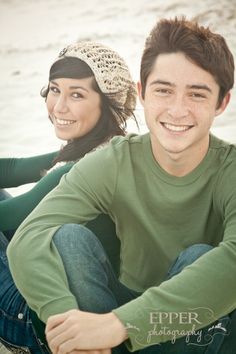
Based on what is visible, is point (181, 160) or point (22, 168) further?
point (22, 168)

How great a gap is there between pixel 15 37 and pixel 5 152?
43 centimetres

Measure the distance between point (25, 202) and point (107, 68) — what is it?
45 centimetres

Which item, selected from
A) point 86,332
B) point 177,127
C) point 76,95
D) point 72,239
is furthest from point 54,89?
point 86,332

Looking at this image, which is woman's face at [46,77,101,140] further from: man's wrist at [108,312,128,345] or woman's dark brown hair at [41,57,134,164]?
man's wrist at [108,312,128,345]

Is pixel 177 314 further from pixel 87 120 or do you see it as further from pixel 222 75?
pixel 87 120

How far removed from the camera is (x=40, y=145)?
5.99 feet

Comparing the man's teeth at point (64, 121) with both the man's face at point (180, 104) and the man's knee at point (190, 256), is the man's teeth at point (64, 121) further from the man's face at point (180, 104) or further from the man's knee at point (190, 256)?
the man's knee at point (190, 256)

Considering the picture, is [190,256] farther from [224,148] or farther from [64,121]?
[64,121]

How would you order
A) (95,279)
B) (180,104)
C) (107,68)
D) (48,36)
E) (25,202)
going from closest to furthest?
(95,279) → (180,104) → (25,202) → (107,68) → (48,36)

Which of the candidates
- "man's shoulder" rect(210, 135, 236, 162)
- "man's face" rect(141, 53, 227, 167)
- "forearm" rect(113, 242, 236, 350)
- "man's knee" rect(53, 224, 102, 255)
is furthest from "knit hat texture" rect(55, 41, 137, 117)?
"forearm" rect(113, 242, 236, 350)

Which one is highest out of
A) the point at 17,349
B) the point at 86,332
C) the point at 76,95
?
the point at 76,95

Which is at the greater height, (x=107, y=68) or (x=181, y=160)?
(x=107, y=68)

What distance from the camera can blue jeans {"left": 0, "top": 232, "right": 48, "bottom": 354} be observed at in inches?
50.0

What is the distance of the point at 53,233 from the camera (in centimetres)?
112
